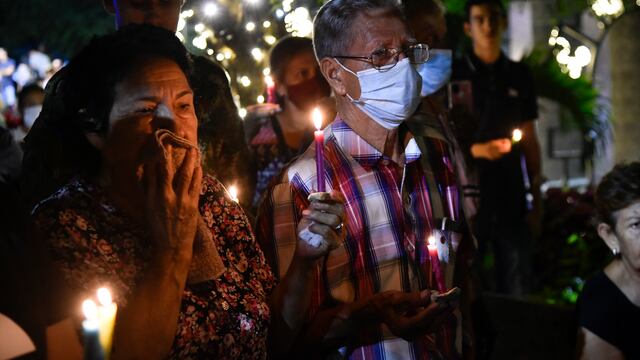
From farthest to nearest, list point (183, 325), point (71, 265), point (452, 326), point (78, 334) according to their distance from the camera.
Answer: point (452, 326) < point (183, 325) < point (71, 265) < point (78, 334)

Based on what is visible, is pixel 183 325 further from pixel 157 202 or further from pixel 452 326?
pixel 452 326

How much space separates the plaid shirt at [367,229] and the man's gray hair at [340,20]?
0.35 metres

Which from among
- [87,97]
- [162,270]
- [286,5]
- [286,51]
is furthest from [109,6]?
[286,5]

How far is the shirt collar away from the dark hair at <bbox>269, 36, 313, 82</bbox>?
2414 millimetres

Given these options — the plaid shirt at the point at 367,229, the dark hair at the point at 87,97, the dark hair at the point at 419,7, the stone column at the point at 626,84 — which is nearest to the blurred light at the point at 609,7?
the stone column at the point at 626,84

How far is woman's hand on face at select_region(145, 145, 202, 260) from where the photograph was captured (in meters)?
2.35

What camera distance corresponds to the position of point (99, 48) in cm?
266

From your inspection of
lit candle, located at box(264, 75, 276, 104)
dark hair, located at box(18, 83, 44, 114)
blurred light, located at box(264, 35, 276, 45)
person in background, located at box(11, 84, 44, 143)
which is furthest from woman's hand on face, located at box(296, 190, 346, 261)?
dark hair, located at box(18, 83, 44, 114)

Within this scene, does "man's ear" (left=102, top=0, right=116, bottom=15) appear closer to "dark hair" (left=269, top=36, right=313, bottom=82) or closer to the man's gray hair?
the man's gray hair

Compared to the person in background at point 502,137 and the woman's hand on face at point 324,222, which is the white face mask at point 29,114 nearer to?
the person in background at point 502,137

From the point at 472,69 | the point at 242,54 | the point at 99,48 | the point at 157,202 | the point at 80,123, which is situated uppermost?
the point at 242,54

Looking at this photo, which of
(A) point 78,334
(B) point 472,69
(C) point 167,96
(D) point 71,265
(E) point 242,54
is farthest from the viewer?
(E) point 242,54

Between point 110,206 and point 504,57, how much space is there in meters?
4.90

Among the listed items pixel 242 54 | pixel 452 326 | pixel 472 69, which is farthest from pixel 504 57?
Result: pixel 452 326
